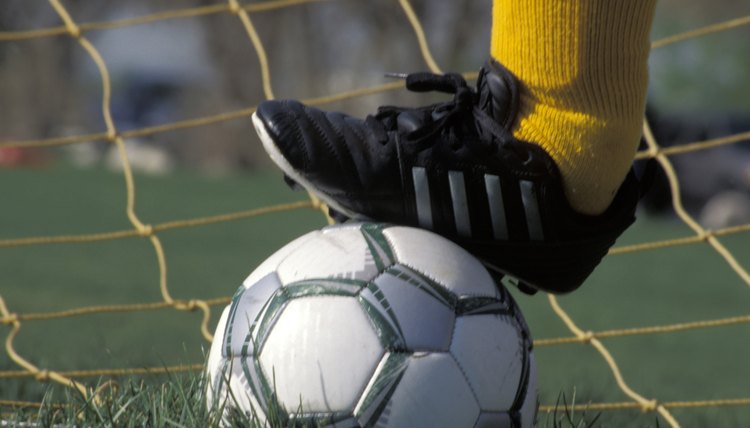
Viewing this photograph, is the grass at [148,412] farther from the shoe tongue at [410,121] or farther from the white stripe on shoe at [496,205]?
the shoe tongue at [410,121]

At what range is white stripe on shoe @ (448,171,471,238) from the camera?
179 centimetres

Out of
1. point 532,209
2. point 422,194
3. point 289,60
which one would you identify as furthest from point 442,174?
point 289,60

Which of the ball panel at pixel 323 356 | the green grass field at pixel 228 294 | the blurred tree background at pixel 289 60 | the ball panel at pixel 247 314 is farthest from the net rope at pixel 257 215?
the blurred tree background at pixel 289 60

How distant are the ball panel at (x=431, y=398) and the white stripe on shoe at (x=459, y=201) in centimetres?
26

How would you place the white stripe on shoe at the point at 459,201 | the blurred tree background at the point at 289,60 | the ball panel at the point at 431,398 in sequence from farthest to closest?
1. the blurred tree background at the point at 289,60
2. the white stripe on shoe at the point at 459,201
3. the ball panel at the point at 431,398

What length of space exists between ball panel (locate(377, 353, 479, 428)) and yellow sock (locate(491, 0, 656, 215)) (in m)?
0.41

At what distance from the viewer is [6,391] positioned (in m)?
2.60

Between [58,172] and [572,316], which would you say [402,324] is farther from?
[58,172]

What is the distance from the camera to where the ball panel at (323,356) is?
1.57 meters

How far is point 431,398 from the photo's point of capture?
157cm

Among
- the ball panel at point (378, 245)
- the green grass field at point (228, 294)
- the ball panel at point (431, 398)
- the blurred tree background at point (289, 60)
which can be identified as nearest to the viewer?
the ball panel at point (431, 398)

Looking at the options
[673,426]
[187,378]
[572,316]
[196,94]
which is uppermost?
[187,378]

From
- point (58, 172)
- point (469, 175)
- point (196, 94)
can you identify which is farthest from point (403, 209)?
point (196, 94)

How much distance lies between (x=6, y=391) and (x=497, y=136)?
4.39 ft
